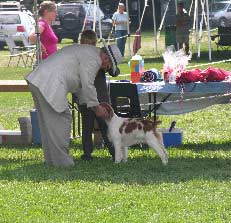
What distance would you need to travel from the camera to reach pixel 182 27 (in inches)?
900

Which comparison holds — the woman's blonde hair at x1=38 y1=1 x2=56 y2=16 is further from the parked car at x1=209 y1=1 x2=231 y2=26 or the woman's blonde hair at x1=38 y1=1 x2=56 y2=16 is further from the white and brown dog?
the parked car at x1=209 y1=1 x2=231 y2=26

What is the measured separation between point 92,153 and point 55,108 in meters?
1.11

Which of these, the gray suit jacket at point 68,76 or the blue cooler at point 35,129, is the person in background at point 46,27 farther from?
the gray suit jacket at point 68,76

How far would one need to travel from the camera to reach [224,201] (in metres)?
6.49

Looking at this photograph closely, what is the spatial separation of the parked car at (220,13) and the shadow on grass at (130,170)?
1962 cm

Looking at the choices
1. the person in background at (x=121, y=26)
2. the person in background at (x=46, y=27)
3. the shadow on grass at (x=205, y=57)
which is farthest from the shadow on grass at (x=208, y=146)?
the person in background at (x=121, y=26)

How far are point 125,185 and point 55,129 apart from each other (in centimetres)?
134

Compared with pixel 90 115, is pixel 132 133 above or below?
below

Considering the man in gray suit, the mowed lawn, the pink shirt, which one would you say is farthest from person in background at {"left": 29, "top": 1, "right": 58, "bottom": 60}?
the man in gray suit

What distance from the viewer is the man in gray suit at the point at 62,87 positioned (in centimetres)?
816

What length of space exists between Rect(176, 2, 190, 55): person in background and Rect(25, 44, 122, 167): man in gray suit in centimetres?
1445

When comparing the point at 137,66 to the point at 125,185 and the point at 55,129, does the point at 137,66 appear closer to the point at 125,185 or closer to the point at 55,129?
the point at 55,129

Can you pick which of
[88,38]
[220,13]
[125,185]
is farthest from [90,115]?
[220,13]

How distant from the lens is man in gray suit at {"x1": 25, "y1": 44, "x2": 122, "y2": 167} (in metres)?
8.16
